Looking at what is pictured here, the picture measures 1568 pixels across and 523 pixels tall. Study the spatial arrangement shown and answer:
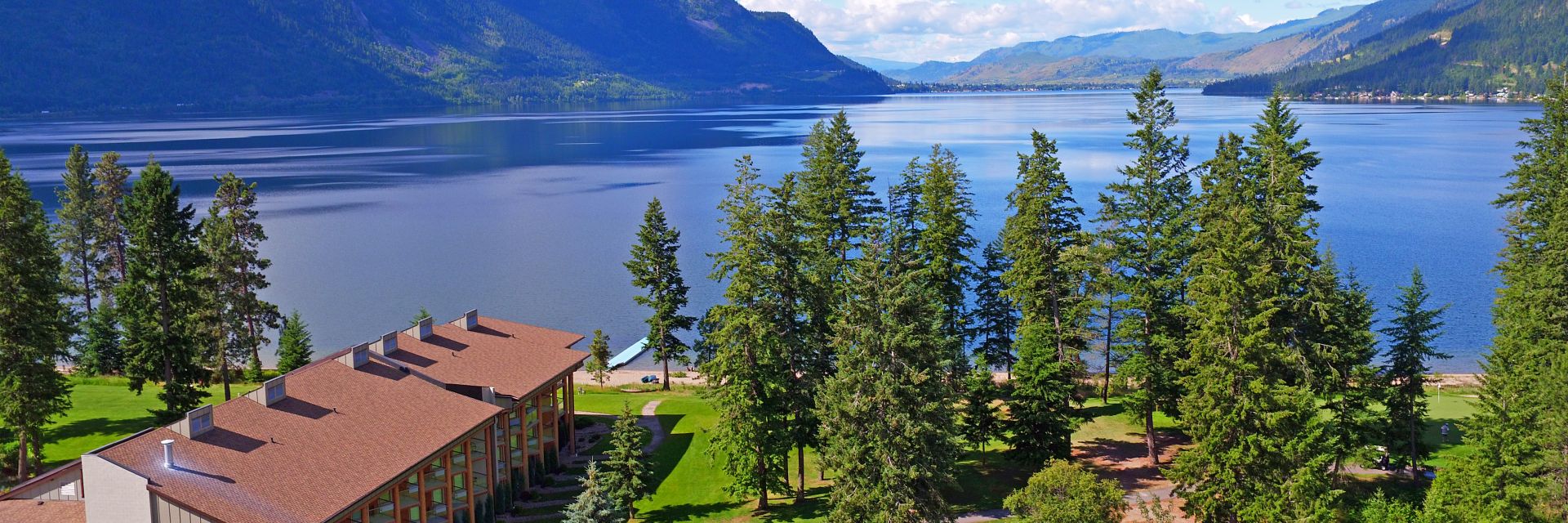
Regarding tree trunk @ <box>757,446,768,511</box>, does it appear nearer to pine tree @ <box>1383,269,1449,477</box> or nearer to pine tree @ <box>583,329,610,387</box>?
pine tree @ <box>583,329,610,387</box>

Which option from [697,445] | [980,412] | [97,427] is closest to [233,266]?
[97,427]

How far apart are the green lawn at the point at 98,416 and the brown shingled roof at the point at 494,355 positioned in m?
13.1

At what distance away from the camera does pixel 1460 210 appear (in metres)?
119

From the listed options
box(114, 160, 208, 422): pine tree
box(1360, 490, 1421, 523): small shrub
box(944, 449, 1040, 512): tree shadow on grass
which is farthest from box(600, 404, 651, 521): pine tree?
box(1360, 490, 1421, 523): small shrub

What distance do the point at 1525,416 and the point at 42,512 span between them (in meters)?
46.9

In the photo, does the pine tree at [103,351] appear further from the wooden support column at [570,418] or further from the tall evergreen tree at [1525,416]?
the tall evergreen tree at [1525,416]

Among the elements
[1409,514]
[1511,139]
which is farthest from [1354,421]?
[1511,139]

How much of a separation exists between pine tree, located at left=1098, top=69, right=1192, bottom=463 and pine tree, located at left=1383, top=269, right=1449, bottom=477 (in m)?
8.42

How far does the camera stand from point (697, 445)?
51.7m

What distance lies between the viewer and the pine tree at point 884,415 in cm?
3556

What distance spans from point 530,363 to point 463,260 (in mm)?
59774

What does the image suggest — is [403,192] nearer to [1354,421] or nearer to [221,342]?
[221,342]

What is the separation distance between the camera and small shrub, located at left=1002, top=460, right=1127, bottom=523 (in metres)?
33.4

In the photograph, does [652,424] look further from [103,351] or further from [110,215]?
[110,215]
